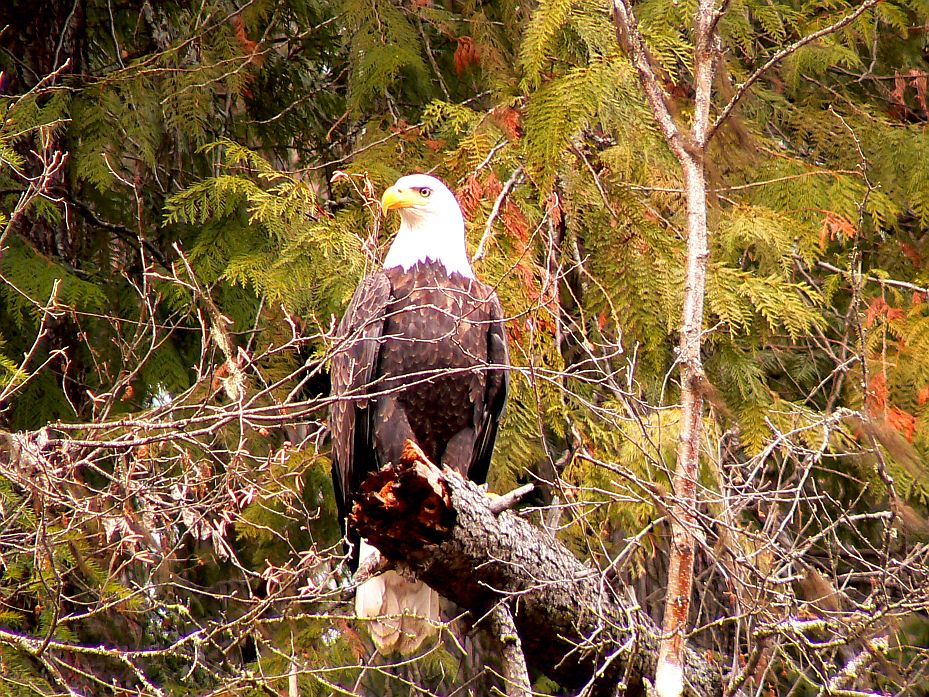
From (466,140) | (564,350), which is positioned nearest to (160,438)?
(466,140)

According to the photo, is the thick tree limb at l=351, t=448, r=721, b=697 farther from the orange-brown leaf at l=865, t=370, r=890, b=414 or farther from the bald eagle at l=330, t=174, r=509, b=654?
the orange-brown leaf at l=865, t=370, r=890, b=414

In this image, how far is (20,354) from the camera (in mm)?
4906

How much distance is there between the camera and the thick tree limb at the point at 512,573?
3000 mm

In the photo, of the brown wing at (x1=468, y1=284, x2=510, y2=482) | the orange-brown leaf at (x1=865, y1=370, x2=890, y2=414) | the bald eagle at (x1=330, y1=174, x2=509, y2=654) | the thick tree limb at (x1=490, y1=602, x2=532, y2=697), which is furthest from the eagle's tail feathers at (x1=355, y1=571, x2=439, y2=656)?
the orange-brown leaf at (x1=865, y1=370, x2=890, y2=414)

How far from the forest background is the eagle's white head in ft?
0.34

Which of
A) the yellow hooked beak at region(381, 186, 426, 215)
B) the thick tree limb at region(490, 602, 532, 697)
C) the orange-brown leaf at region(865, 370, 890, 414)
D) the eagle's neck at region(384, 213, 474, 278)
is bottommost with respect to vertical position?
the orange-brown leaf at region(865, 370, 890, 414)

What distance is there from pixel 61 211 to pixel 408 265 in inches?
67.8

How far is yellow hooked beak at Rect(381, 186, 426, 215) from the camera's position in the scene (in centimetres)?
424

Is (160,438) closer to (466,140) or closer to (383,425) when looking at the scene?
(383,425)

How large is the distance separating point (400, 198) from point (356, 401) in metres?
0.76

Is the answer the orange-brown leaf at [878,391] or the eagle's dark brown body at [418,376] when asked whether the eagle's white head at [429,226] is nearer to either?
the eagle's dark brown body at [418,376]

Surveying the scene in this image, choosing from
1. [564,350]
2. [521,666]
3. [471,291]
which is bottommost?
Answer: [564,350]

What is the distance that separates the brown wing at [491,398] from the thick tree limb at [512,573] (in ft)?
3.17

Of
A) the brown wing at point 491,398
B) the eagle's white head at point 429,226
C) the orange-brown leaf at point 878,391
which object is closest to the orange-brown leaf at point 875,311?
the orange-brown leaf at point 878,391
